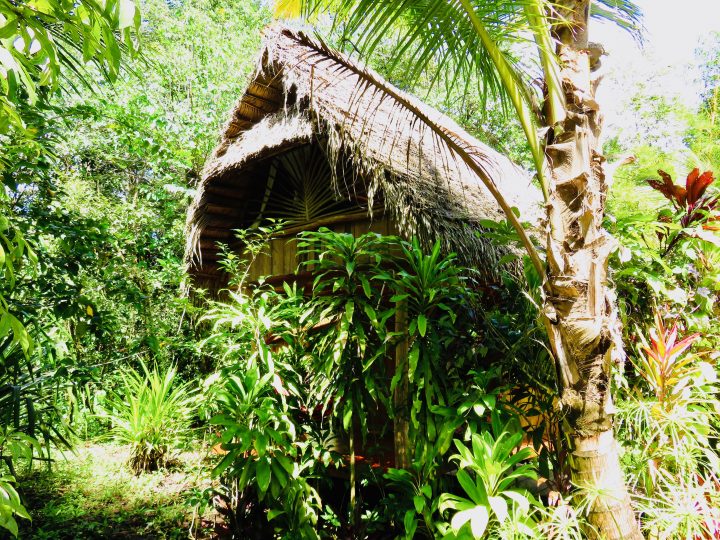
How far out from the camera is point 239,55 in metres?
9.24

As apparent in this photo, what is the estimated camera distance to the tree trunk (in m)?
2.07

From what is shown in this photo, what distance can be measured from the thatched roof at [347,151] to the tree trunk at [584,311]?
408mm

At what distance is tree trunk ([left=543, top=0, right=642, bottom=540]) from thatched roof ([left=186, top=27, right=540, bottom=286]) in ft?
1.34

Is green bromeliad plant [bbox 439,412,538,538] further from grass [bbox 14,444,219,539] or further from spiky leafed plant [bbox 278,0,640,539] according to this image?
grass [bbox 14,444,219,539]

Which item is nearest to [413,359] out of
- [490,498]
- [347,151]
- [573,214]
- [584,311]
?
[490,498]

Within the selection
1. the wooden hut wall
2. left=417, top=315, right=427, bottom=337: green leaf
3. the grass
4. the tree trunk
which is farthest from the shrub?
the tree trunk

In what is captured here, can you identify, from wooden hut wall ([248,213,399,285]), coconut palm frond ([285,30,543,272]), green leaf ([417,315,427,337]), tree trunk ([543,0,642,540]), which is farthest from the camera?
wooden hut wall ([248,213,399,285])

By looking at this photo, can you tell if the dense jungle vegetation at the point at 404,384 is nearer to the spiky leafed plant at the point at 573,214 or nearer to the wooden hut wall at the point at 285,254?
the spiky leafed plant at the point at 573,214

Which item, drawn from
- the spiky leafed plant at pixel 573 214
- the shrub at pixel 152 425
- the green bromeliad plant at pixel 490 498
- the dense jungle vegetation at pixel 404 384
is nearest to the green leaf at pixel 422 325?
the dense jungle vegetation at pixel 404 384

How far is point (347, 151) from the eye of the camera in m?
3.75

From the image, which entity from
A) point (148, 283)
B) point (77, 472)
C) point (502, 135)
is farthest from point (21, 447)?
point (502, 135)

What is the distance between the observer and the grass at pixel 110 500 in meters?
3.44

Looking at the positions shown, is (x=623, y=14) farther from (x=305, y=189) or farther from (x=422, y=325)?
(x=305, y=189)

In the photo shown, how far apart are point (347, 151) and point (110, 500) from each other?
11.1 feet
